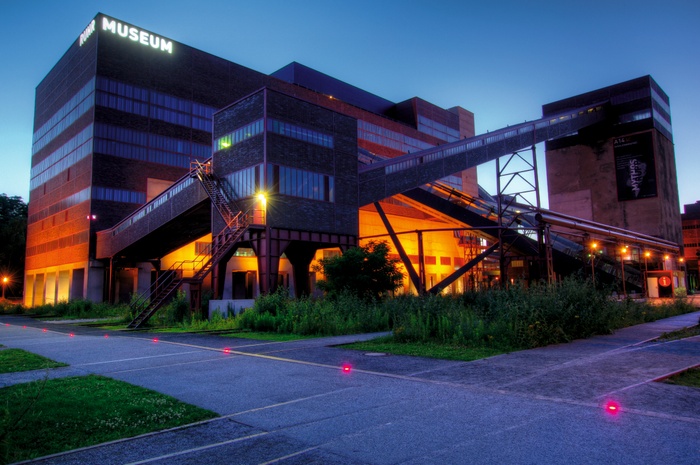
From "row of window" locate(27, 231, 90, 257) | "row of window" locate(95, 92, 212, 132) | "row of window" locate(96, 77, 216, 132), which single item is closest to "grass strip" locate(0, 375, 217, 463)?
"row of window" locate(27, 231, 90, 257)

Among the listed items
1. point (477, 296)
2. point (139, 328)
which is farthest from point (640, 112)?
point (139, 328)

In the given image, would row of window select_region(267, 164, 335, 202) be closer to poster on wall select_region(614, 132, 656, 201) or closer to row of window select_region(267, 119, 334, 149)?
row of window select_region(267, 119, 334, 149)

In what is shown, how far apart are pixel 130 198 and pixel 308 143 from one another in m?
23.9

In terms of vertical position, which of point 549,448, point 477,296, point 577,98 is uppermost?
point 577,98

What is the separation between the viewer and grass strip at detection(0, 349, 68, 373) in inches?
406

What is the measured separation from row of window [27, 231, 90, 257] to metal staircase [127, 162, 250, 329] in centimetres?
1967

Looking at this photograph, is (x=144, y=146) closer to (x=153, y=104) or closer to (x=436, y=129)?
(x=153, y=104)

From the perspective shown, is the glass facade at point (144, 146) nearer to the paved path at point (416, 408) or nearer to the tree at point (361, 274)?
the tree at point (361, 274)

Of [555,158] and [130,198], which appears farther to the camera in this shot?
[555,158]

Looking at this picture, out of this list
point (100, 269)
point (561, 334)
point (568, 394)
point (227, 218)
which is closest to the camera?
point (568, 394)

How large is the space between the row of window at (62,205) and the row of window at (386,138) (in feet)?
97.5

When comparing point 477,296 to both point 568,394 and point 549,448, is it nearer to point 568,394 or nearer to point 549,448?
point 568,394

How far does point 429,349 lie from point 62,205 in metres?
50.3

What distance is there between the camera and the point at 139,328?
22.4 metres
